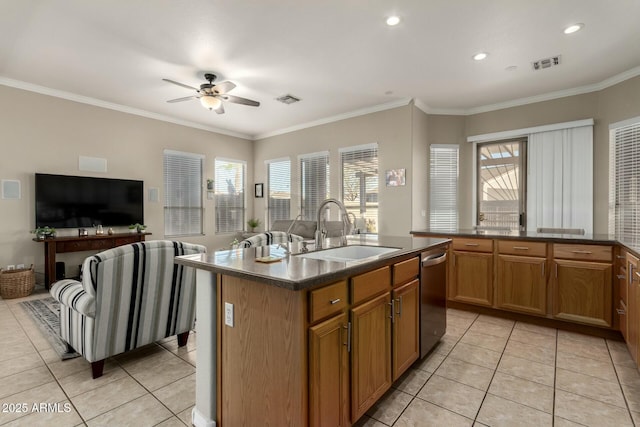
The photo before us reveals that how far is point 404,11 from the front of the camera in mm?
2773

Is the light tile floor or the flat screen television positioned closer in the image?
→ the light tile floor

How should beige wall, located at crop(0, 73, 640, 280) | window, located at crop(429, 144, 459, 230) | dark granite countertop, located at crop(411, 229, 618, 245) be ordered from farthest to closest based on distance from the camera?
1. window, located at crop(429, 144, 459, 230)
2. beige wall, located at crop(0, 73, 640, 280)
3. dark granite countertop, located at crop(411, 229, 618, 245)

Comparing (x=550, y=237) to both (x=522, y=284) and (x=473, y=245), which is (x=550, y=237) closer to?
(x=522, y=284)

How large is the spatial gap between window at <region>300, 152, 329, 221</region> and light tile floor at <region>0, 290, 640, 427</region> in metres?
3.86

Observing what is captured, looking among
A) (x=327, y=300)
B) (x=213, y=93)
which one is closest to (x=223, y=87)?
(x=213, y=93)

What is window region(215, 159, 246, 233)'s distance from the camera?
699cm

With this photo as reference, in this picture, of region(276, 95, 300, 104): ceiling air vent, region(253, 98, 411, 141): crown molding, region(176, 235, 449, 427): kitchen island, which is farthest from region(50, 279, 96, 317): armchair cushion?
region(253, 98, 411, 141): crown molding

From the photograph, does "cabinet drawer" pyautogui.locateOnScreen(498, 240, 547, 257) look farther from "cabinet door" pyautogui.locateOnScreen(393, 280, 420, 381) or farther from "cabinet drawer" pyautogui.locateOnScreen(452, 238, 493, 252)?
"cabinet door" pyautogui.locateOnScreen(393, 280, 420, 381)

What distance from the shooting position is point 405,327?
2.15m

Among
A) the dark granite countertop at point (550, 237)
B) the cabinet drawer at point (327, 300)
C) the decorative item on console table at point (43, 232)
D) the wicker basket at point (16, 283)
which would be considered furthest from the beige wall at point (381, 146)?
the wicker basket at point (16, 283)

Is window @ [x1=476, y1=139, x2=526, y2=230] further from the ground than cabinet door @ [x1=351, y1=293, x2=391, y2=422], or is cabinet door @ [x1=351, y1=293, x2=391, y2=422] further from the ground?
window @ [x1=476, y1=139, x2=526, y2=230]

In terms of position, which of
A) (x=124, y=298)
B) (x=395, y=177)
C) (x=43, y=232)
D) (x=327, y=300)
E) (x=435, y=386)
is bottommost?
(x=435, y=386)

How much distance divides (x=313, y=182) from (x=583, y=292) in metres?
4.55

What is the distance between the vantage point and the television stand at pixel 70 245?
445 centimetres
